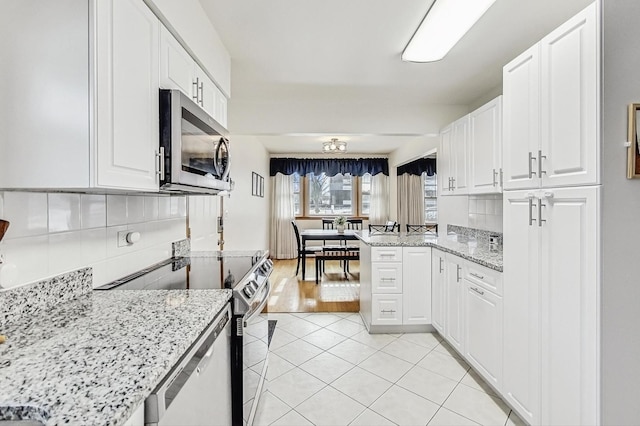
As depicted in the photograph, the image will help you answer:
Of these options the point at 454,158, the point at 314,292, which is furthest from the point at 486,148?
the point at 314,292

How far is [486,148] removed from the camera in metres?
2.49

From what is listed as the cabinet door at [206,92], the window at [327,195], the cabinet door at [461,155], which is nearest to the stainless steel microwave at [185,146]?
the cabinet door at [206,92]

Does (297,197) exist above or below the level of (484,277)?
above

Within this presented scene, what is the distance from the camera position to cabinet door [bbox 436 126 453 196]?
3.19m

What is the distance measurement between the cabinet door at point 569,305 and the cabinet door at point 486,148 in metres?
0.93

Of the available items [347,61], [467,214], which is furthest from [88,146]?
[467,214]

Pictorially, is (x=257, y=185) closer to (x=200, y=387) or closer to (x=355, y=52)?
(x=355, y=52)

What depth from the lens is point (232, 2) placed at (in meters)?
1.80

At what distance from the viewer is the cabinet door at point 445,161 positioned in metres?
3.19

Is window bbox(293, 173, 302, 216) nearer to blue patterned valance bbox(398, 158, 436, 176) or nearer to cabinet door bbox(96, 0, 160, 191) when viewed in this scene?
blue patterned valance bbox(398, 158, 436, 176)

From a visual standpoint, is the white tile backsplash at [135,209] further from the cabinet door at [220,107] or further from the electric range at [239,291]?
the cabinet door at [220,107]

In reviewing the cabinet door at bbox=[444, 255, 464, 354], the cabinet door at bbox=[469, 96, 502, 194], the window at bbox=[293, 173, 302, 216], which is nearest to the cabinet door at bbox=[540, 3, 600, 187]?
the cabinet door at bbox=[469, 96, 502, 194]

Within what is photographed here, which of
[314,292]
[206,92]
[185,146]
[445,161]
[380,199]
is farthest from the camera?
[380,199]

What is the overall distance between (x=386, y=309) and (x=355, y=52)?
221 cm
